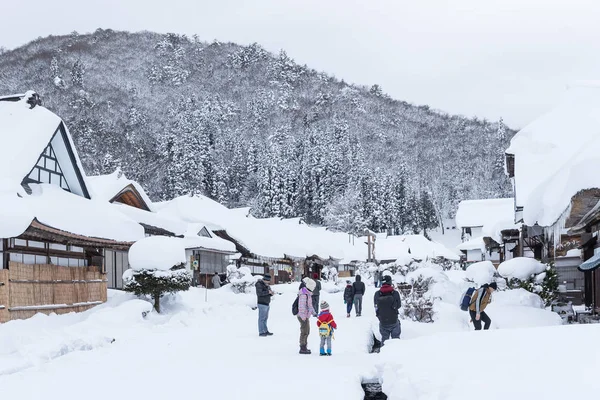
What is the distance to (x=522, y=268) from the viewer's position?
21766 millimetres

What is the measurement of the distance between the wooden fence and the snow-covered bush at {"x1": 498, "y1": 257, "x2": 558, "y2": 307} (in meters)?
14.6

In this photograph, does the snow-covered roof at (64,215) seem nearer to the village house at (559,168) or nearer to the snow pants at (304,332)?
the snow pants at (304,332)

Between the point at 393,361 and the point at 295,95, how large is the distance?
19412cm

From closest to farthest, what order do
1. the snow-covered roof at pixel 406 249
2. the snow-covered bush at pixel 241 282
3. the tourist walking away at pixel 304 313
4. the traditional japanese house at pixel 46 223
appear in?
the tourist walking away at pixel 304 313 < the traditional japanese house at pixel 46 223 < the snow-covered bush at pixel 241 282 < the snow-covered roof at pixel 406 249

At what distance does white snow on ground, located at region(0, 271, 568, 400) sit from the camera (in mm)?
6785

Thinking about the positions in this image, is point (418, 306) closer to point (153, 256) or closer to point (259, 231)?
point (153, 256)

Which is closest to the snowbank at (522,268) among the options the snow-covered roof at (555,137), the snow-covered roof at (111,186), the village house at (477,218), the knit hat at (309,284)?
the snow-covered roof at (555,137)

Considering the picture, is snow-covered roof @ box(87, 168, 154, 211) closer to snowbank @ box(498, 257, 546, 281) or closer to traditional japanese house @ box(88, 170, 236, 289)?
traditional japanese house @ box(88, 170, 236, 289)

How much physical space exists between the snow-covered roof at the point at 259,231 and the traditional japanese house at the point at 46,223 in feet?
60.5

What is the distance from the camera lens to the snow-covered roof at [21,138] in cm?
1753

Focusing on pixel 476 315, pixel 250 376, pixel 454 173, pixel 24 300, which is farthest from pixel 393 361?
pixel 454 173

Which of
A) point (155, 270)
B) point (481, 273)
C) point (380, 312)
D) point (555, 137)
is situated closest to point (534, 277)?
point (481, 273)

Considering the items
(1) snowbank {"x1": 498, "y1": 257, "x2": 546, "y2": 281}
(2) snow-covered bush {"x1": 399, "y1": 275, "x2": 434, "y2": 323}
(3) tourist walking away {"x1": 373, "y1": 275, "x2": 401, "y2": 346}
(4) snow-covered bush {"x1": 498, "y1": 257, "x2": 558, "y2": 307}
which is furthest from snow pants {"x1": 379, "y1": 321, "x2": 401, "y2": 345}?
(1) snowbank {"x1": 498, "y1": 257, "x2": 546, "y2": 281}

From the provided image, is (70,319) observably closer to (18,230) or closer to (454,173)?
(18,230)
